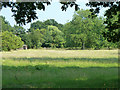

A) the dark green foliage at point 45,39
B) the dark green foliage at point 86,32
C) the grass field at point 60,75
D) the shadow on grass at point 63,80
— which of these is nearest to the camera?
the shadow on grass at point 63,80

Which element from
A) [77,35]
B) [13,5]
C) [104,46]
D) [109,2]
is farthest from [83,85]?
[104,46]

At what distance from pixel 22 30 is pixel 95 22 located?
127 ft

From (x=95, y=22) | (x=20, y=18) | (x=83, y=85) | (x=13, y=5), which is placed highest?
(x=95, y=22)

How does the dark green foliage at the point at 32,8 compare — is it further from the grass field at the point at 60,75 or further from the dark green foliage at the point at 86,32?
the dark green foliage at the point at 86,32

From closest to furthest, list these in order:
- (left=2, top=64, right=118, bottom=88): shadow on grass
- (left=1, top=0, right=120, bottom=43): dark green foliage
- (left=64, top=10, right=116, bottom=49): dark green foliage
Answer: (left=2, top=64, right=118, bottom=88): shadow on grass, (left=1, top=0, right=120, bottom=43): dark green foliage, (left=64, top=10, right=116, bottom=49): dark green foliage

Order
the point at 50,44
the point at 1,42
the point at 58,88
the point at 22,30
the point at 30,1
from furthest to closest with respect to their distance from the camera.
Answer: the point at 22,30 → the point at 50,44 → the point at 1,42 → the point at 30,1 → the point at 58,88

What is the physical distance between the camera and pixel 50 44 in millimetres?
90312

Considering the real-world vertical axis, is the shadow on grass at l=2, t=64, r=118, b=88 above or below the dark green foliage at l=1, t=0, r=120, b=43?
below

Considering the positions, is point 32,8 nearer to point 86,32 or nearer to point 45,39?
point 86,32

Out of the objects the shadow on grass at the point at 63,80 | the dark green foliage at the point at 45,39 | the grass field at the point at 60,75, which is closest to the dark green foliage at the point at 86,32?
the dark green foliage at the point at 45,39

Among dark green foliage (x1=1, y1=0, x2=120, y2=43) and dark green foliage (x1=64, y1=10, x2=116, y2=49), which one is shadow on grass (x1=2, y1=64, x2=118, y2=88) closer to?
dark green foliage (x1=1, y1=0, x2=120, y2=43)

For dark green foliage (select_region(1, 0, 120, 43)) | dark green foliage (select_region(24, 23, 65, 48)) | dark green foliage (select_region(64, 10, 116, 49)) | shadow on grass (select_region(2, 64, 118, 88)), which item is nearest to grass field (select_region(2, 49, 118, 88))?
shadow on grass (select_region(2, 64, 118, 88))

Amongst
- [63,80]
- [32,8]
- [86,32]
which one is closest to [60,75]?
[63,80]

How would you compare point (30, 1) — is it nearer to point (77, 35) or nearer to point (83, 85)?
point (83, 85)
